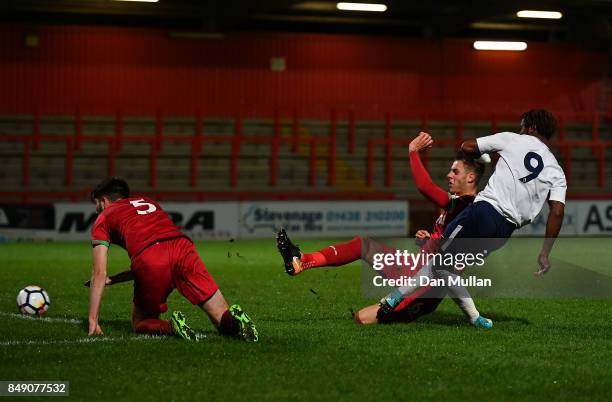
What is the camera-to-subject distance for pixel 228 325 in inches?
297

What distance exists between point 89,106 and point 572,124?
1336 centimetres

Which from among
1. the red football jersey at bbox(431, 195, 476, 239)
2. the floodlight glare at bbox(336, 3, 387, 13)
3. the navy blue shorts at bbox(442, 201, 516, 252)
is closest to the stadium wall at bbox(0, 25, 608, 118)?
the floodlight glare at bbox(336, 3, 387, 13)

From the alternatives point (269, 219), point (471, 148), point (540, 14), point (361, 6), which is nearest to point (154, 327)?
point (471, 148)

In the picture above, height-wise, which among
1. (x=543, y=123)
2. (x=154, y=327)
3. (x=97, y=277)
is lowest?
(x=154, y=327)

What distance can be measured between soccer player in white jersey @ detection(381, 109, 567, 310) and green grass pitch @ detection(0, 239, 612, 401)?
79 cm

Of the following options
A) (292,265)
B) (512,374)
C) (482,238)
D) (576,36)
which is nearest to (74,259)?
(292,265)

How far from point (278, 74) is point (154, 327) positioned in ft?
73.1

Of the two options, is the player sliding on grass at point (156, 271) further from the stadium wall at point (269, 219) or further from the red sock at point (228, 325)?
the stadium wall at point (269, 219)

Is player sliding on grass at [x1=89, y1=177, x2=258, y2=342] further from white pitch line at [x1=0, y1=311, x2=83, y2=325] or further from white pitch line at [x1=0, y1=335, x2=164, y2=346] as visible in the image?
white pitch line at [x1=0, y1=311, x2=83, y2=325]

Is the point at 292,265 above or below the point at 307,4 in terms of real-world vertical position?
below

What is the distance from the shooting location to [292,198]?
2305 centimetres

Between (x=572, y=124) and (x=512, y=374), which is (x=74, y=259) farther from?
(x=572, y=124)

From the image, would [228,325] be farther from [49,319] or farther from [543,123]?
[543,123]

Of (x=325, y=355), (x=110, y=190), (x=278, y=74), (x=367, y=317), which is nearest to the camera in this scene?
→ (x=325, y=355)
